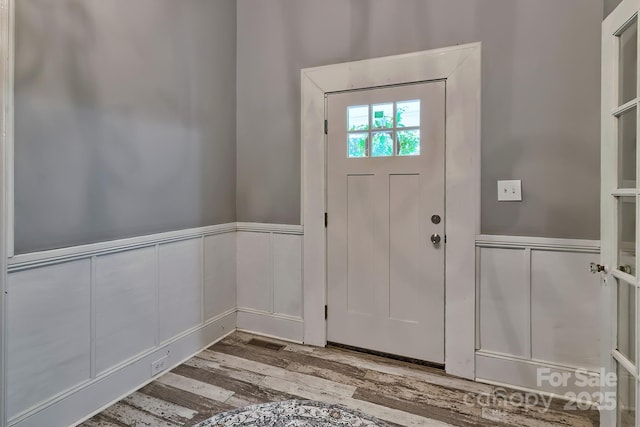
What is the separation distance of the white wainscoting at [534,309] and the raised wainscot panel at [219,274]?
1.95 m

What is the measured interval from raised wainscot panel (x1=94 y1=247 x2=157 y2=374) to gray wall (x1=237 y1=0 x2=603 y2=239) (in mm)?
1750

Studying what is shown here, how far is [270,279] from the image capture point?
9.20 feet

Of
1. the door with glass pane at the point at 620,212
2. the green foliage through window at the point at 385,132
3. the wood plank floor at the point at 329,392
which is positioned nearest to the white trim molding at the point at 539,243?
the door with glass pane at the point at 620,212

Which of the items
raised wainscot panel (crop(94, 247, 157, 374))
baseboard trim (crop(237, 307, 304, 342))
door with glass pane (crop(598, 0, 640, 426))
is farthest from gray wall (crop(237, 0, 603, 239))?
raised wainscot panel (crop(94, 247, 157, 374))

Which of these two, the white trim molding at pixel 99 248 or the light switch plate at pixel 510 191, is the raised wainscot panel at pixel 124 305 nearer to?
the white trim molding at pixel 99 248

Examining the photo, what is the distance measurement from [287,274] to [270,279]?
17 cm

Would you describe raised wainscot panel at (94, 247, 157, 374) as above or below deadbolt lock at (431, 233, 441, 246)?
below

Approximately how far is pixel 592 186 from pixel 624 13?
905 millimetres

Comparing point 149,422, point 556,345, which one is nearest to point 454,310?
point 556,345

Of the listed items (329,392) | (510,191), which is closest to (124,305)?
(329,392)

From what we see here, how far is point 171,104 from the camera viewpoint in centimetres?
228

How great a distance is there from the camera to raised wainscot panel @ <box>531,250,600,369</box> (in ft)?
6.26

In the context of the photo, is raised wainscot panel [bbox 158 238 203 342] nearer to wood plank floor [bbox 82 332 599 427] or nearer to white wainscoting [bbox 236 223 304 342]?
wood plank floor [bbox 82 332 599 427]

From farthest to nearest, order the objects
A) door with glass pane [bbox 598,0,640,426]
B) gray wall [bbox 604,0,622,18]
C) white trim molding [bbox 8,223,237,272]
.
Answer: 1. gray wall [bbox 604,0,622,18]
2. white trim molding [bbox 8,223,237,272]
3. door with glass pane [bbox 598,0,640,426]
